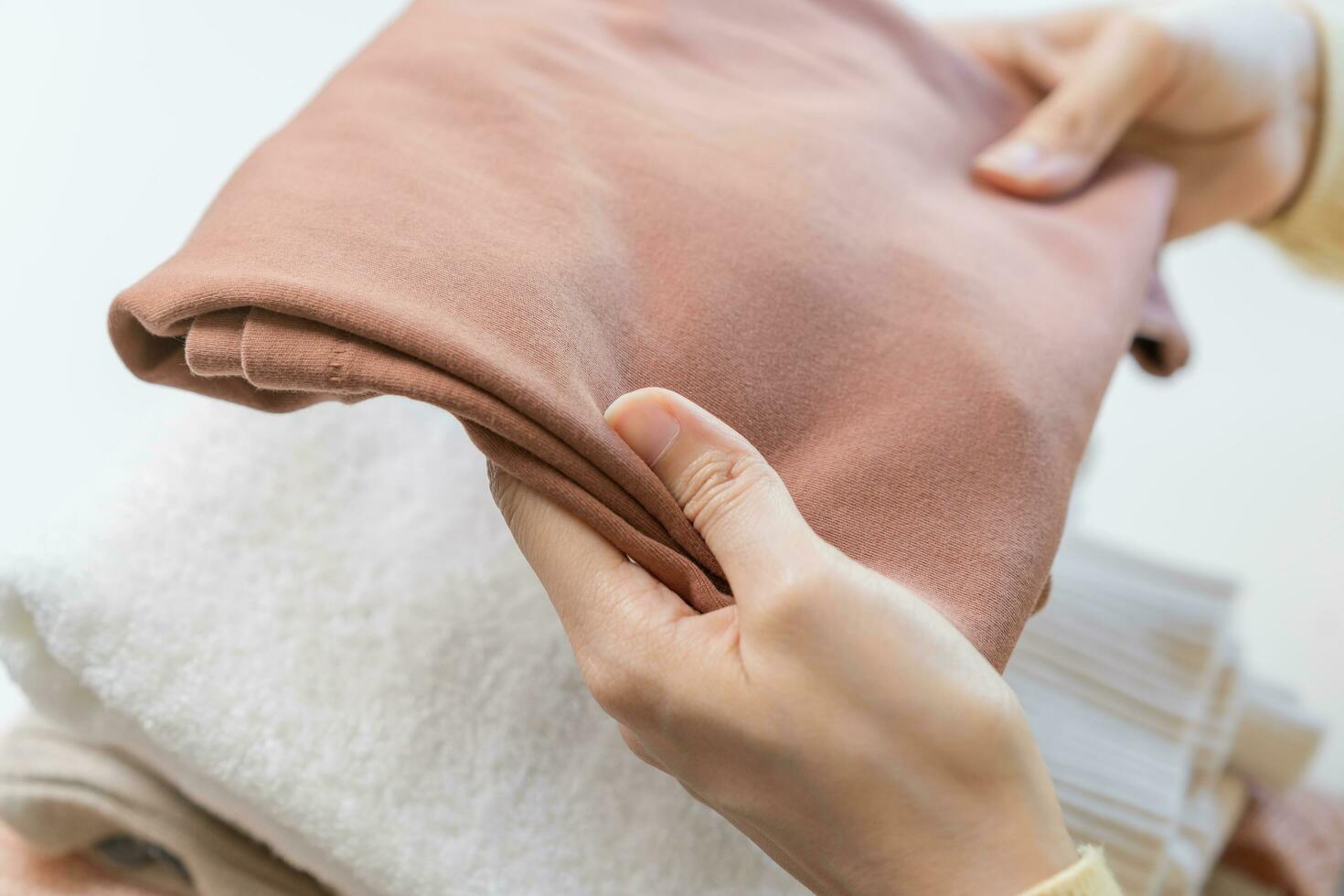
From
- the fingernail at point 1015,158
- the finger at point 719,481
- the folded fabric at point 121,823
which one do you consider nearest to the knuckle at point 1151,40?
the fingernail at point 1015,158

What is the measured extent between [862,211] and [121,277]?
442 mm

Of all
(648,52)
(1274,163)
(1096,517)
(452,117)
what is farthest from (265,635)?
(1096,517)

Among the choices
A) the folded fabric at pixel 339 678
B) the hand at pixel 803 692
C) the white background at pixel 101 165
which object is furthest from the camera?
the white background at pixel 101 165

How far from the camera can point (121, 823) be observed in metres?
0.51

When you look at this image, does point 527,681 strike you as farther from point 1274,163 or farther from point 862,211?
point 1274,163

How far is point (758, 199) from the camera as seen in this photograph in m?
0.49

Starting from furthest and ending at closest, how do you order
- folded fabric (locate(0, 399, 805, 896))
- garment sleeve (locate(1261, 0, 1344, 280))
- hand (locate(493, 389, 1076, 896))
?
garment sleeve (locate(1261, 0, 1344, 280))
folded fabric (locate(0, 399, 805, 896))
hand (locate(493, 389, 1076, 896))

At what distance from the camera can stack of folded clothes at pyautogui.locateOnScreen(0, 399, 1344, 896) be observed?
18.5 inches

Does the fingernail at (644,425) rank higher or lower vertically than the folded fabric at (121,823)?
higher

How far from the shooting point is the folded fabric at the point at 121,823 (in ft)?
1.64

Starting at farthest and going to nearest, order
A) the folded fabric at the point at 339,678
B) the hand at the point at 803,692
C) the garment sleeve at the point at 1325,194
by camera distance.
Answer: the garment sleeve at the point at 1325,194
the folded fabric at the point at 339,678
the hand at the point at 803,692

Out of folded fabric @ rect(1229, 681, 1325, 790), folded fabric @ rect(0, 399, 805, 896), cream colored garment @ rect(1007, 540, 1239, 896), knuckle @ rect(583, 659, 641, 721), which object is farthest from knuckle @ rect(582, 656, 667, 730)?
folded fabric @ rect(1229, 681, 1325, 790)

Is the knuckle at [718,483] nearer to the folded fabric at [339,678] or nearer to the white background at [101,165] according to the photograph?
the folded fabric at [339,678]

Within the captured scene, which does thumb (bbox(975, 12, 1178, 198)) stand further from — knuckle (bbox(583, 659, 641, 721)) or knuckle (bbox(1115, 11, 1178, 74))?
knuckle (bbox(583, 659, 641, 721))
